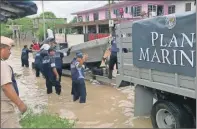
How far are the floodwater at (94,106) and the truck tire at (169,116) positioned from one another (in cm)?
79

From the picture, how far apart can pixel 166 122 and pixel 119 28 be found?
237cm

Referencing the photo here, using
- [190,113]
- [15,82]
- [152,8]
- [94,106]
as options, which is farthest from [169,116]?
[152,8]

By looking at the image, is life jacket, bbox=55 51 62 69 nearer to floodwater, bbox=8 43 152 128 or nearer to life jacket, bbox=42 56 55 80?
life jacket, bbox=42 56 55 80

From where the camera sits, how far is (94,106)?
911 cm

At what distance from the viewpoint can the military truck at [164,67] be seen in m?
5.55

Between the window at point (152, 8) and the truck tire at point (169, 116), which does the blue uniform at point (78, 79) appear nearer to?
the truck tire at point (169, 116)

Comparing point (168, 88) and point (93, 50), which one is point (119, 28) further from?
point (93, 50)

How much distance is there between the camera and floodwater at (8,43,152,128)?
7.54m

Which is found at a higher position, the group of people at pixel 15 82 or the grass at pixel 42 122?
the group of people at pixel 15 82

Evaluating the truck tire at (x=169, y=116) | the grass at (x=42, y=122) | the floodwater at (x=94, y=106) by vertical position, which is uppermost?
the truck tire at (x=169, y=116)

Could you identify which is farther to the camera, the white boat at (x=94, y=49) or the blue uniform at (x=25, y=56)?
the blue uniform at (x=25, y=56)

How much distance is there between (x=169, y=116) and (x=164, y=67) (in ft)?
2.92

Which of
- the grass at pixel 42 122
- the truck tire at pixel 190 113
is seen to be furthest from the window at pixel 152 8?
the truck tire at pixel 190 113

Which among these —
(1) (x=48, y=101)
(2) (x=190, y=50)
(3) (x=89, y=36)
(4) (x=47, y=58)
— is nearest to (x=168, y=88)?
(2) (x=190, y=50)
